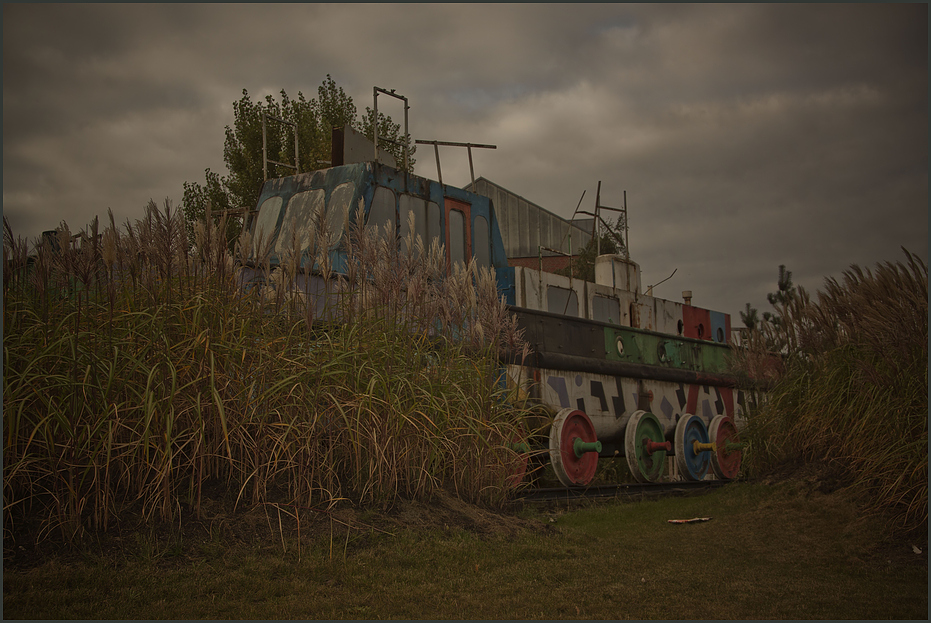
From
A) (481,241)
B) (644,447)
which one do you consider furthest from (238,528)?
(481,241)

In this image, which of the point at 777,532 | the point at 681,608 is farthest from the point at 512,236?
the point at 681,608

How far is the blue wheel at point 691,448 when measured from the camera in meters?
8.91

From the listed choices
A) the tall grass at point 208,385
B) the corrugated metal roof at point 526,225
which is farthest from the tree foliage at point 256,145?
the tall grass at point 208,385

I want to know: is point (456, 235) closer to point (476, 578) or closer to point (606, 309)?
point (606, 309)

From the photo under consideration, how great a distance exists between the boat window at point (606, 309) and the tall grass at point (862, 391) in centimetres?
388

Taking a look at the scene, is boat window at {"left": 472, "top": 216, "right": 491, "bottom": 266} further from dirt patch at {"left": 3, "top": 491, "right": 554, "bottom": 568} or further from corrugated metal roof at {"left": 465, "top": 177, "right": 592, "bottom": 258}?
corrugated metal roof at {"left": 465, "top": 177, "right": 592, "bottom": 258}

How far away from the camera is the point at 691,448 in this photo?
909cm

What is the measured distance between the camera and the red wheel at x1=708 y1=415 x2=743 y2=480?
9.29m

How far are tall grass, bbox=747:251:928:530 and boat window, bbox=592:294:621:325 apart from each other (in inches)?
153

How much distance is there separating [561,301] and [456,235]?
6.19ft

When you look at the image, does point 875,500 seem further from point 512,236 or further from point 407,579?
point 512,236

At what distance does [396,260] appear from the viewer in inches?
163

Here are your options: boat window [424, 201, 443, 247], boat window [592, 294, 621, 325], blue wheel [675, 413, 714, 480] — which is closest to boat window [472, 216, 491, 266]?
boat window [424, 201, 443, 247]

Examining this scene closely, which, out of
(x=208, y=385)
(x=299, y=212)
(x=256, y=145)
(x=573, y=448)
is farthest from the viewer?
(x=256, y=145)
